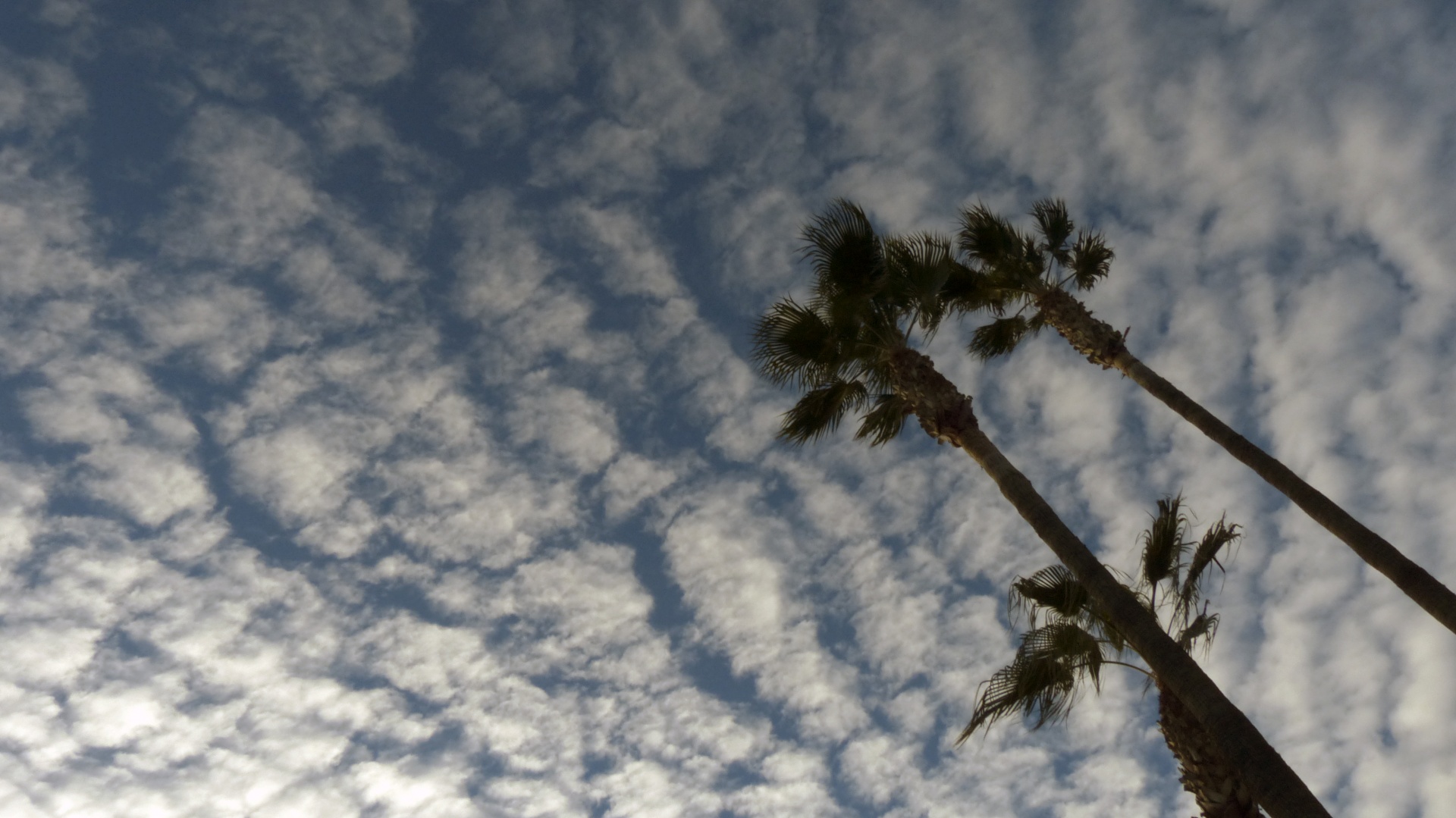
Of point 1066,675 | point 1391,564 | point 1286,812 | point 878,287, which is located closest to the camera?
point 1286,812

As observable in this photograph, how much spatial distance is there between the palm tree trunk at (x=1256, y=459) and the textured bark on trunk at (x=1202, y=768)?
243 centimetres

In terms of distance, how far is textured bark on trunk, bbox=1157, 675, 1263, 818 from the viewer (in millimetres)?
8148

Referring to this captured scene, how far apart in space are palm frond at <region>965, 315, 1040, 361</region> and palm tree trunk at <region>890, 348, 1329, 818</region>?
4.12 m

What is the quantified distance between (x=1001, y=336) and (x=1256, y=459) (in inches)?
203

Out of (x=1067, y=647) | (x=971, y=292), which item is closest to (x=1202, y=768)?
(x=1067, y=647)

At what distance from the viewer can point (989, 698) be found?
834 centimetres

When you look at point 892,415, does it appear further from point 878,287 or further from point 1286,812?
point 1286,812

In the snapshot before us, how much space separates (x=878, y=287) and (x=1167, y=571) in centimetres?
517

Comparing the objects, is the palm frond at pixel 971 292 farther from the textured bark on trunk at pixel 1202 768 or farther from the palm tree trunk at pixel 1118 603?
the textured bark on trunk at pixel 1202 768

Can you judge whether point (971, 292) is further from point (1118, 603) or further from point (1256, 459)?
point (1118, 603)

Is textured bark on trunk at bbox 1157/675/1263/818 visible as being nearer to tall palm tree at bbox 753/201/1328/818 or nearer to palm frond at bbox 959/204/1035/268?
tall palm tree at bbox 753/201/1328/818

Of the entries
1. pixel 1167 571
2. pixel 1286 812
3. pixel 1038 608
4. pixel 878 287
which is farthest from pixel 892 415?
pixel 1286 812

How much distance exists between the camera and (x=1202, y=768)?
27.5 feet

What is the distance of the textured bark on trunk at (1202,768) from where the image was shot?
26.7 feet
